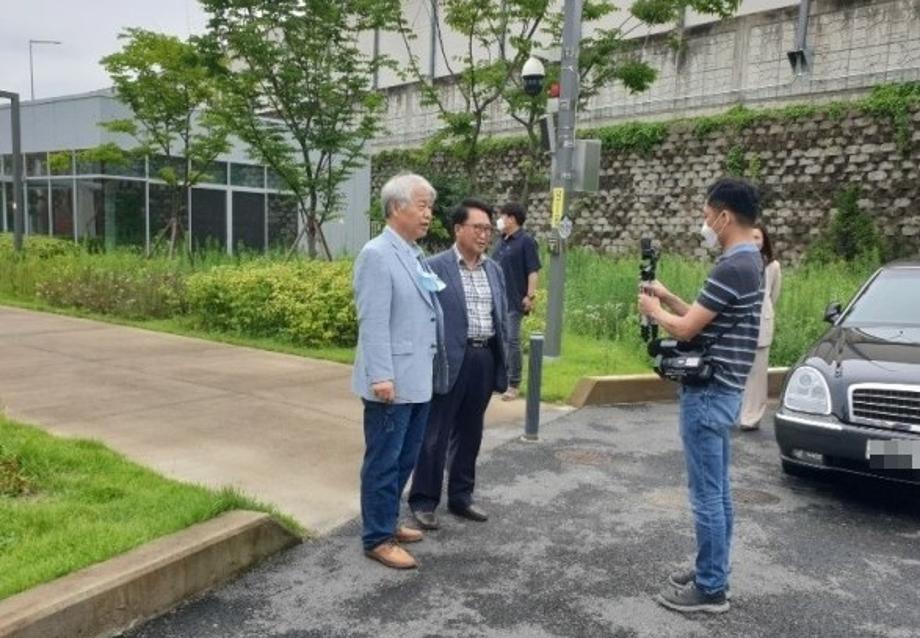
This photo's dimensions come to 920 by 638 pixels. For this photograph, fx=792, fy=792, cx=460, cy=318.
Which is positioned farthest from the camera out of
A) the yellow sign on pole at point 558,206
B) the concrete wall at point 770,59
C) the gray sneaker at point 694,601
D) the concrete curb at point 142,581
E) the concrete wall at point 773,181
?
the concrete wall at point 770,59

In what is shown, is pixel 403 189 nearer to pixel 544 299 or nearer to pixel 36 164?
pixel 544 299

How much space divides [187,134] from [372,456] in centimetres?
1476

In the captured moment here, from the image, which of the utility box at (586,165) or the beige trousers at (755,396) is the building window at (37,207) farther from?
the beige trousers at (755,396)

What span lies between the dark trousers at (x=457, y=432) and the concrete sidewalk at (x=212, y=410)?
47 centimetres

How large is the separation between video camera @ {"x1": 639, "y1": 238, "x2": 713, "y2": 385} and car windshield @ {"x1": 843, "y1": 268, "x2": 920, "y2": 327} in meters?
3.15

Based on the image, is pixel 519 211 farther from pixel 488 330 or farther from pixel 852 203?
pixel 852 203

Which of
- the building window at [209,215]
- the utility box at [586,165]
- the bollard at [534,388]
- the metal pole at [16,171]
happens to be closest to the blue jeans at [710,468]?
the bollard at [534,388]

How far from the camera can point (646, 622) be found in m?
3.45

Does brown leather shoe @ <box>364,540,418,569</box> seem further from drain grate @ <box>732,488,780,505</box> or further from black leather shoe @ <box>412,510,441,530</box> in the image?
drain grate @ <box>732,488,780,505</box>

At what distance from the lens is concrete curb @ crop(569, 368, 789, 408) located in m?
7.61

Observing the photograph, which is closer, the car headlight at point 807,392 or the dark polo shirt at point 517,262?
the car headlight at point 807,392

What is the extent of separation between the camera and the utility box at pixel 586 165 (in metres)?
8.81

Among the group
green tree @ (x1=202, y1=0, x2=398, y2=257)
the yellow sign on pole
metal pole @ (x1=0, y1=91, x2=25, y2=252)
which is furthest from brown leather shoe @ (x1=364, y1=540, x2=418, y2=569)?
metal pole @ (x1=0, y1=91, x2=25, y2=252)

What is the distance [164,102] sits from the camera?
622 inches
